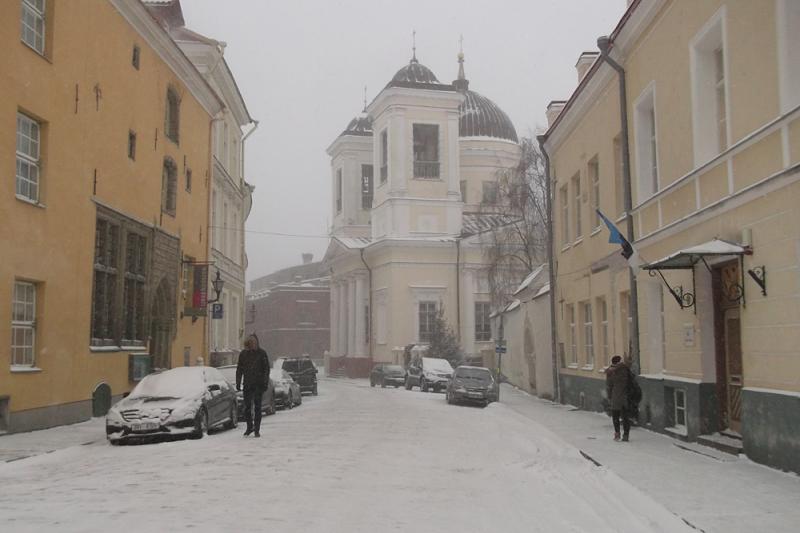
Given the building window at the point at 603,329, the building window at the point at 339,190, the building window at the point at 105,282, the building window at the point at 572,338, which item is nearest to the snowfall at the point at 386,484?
the building window at the point at 105,282

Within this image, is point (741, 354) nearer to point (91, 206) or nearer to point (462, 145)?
point (91, 206)

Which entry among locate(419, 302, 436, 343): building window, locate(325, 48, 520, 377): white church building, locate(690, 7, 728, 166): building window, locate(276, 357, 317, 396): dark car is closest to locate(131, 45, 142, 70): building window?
locate(690, 7, 728, 166): building window

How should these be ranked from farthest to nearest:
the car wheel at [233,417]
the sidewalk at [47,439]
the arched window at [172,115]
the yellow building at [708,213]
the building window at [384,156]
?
1. the building window at [384,156]
2. the arched window at [172,115]
3. the car wheel at [233,417]
4. the sidewalk at [47,439]
5. the yellow building at [708,213]

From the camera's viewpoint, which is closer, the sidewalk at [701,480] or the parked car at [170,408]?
the sidewalk at [701,480]

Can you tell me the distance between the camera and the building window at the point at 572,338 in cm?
2509

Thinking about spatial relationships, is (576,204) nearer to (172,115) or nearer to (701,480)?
(172,115)

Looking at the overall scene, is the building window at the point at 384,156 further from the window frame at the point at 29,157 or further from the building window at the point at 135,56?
the window frame at the point at 29,157

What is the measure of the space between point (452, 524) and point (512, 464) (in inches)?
187

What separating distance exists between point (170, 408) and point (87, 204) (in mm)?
6399

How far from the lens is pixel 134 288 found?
22.6 m

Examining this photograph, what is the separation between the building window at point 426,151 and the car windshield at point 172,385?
1619 inches

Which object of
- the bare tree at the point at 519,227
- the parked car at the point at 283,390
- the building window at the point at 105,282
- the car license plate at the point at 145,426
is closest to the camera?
the car license plate at the point at 145,426

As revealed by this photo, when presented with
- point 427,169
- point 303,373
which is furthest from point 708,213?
point 427,169

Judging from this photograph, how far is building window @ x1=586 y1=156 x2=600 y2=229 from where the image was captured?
22250mm
